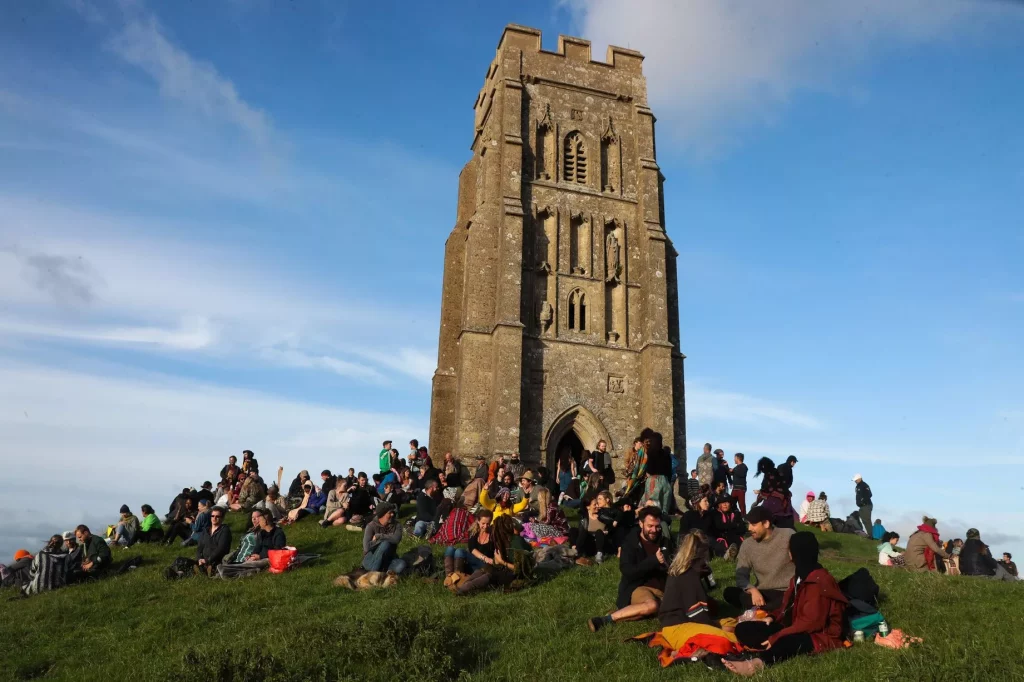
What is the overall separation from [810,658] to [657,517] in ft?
9.17

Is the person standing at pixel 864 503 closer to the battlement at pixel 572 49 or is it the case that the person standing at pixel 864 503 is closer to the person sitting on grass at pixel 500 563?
the person sitting on grass at pixel 500 563

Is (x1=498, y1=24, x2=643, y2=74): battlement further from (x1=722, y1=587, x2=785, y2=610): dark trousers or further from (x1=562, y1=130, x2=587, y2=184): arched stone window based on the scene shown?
(x1=722, y1=587, x2=785, y2=610): dark trousers

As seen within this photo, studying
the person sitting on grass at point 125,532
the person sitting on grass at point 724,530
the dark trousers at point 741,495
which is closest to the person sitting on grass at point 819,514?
the dark trousers at point 741,495

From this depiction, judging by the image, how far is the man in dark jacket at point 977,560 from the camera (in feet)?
50.4

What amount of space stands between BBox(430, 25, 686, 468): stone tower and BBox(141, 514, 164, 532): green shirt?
1133cm

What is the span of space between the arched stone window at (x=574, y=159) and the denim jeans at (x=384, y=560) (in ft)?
74.4

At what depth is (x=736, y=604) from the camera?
34.7ft

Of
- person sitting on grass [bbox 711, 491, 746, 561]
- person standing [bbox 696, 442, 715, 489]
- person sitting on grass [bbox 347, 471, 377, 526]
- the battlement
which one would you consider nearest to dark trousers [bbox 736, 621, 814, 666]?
person sitting on grass [bbox 711, 491, 746, 561]

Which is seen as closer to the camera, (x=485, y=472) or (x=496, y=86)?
(x=485, y=472)

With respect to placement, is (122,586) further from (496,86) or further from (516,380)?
(496,86)

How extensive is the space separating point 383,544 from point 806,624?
708 centimetres

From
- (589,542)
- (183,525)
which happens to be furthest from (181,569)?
(589,542)

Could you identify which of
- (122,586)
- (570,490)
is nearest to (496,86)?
(570,490)

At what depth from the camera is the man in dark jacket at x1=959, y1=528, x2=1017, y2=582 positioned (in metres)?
15.4
